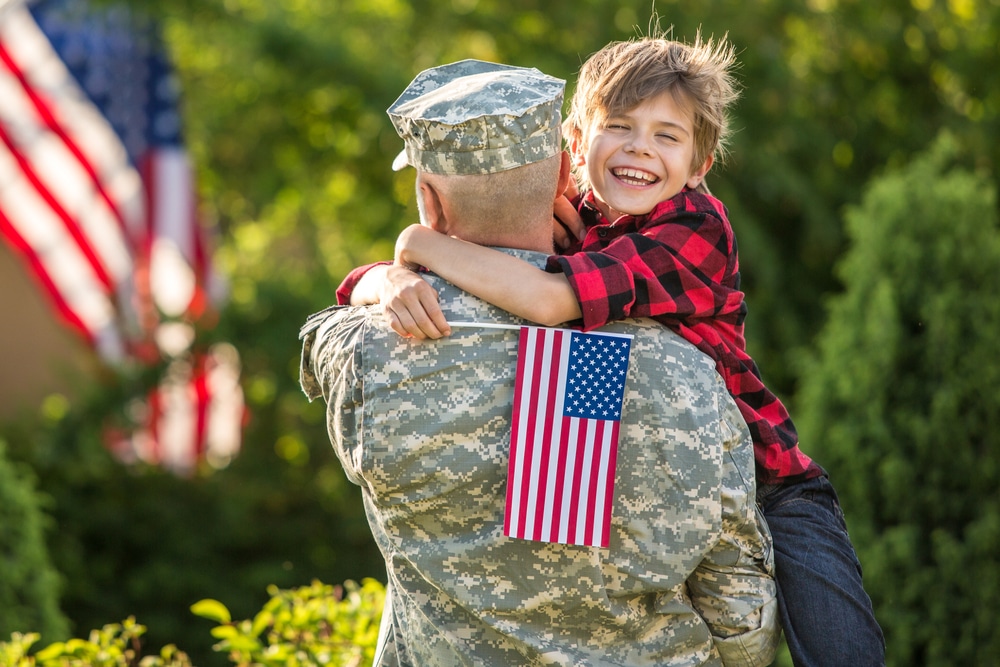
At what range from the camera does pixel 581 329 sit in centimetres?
222

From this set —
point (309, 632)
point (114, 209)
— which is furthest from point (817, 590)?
point (114, 209)

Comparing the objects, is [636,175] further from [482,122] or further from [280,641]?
[280,641]

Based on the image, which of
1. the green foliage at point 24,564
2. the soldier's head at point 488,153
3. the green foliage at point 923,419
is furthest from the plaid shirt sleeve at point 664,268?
the green foliage at point 24,564

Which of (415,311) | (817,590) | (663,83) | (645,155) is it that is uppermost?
(663,83)

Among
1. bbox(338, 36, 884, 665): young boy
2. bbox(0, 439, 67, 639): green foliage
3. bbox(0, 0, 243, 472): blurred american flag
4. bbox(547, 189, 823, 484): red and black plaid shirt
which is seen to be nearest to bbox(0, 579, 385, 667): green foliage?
bbox(0, 439, 67, 639): green foliage

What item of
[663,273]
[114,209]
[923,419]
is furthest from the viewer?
[114,209]

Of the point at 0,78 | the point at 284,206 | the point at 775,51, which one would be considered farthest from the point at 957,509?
the point at 284,206

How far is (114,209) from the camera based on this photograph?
8.61 metres

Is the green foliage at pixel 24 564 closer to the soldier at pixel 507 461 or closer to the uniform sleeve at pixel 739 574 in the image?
the soldier at pixel 507 461

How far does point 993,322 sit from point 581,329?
253cm

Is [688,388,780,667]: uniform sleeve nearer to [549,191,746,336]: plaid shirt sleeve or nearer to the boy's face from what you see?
[549,191,746,336]: plaid shirt sleeve

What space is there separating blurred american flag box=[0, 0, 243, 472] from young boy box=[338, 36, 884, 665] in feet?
19.1

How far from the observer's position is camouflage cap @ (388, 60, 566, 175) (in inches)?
86.0

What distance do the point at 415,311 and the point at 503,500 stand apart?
0.40 meters
